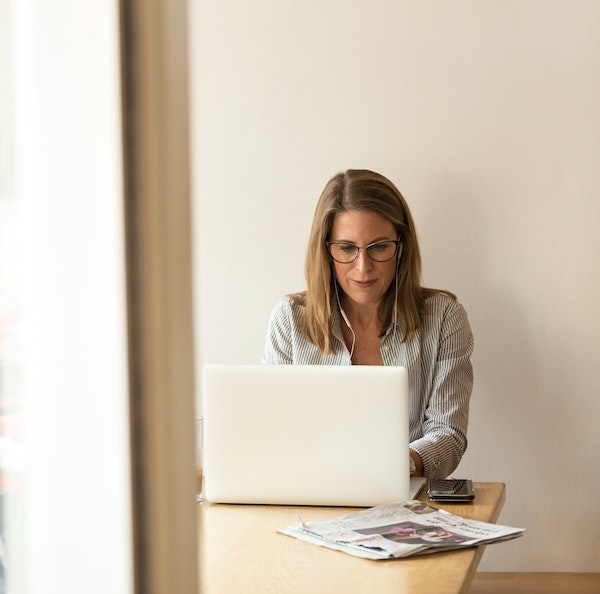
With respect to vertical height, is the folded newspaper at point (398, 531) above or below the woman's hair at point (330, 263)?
below

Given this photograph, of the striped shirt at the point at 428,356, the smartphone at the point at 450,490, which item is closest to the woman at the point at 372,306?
the striped shirt at the point at 428,356

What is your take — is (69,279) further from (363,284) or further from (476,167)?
(476,167)

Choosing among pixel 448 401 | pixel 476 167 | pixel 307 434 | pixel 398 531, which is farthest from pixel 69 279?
pixel 476 167

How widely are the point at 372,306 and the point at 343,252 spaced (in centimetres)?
17

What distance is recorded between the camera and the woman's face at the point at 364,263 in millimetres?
2371

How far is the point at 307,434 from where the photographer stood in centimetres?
170

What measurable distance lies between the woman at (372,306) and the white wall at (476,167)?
0.24m

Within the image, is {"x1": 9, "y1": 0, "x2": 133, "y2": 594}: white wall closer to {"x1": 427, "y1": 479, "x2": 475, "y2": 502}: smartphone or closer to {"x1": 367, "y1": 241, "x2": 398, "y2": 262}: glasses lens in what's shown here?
{"x1": 427, "y1": 479, "x2": 475, "y2": 502}: smartphone

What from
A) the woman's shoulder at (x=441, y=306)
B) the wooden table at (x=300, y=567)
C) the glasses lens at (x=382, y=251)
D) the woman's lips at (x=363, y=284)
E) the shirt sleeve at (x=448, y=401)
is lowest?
the wooden table at (x=300, y=567)

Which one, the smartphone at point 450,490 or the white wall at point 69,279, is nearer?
the white wall at point 69,279

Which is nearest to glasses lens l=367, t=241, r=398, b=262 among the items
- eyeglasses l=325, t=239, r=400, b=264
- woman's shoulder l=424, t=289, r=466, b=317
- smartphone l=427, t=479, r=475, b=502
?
eyeglasses l=325, t=239, r=400, b=264

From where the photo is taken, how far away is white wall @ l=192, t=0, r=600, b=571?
258 centimetres

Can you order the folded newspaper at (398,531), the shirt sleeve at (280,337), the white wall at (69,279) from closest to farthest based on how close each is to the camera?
the white wall at (69,279), the folded newspaper at (398,531), the shirt sleeve at (280,337)

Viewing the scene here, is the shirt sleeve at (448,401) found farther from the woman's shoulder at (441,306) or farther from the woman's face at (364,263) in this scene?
the woman's face at (364,263)
